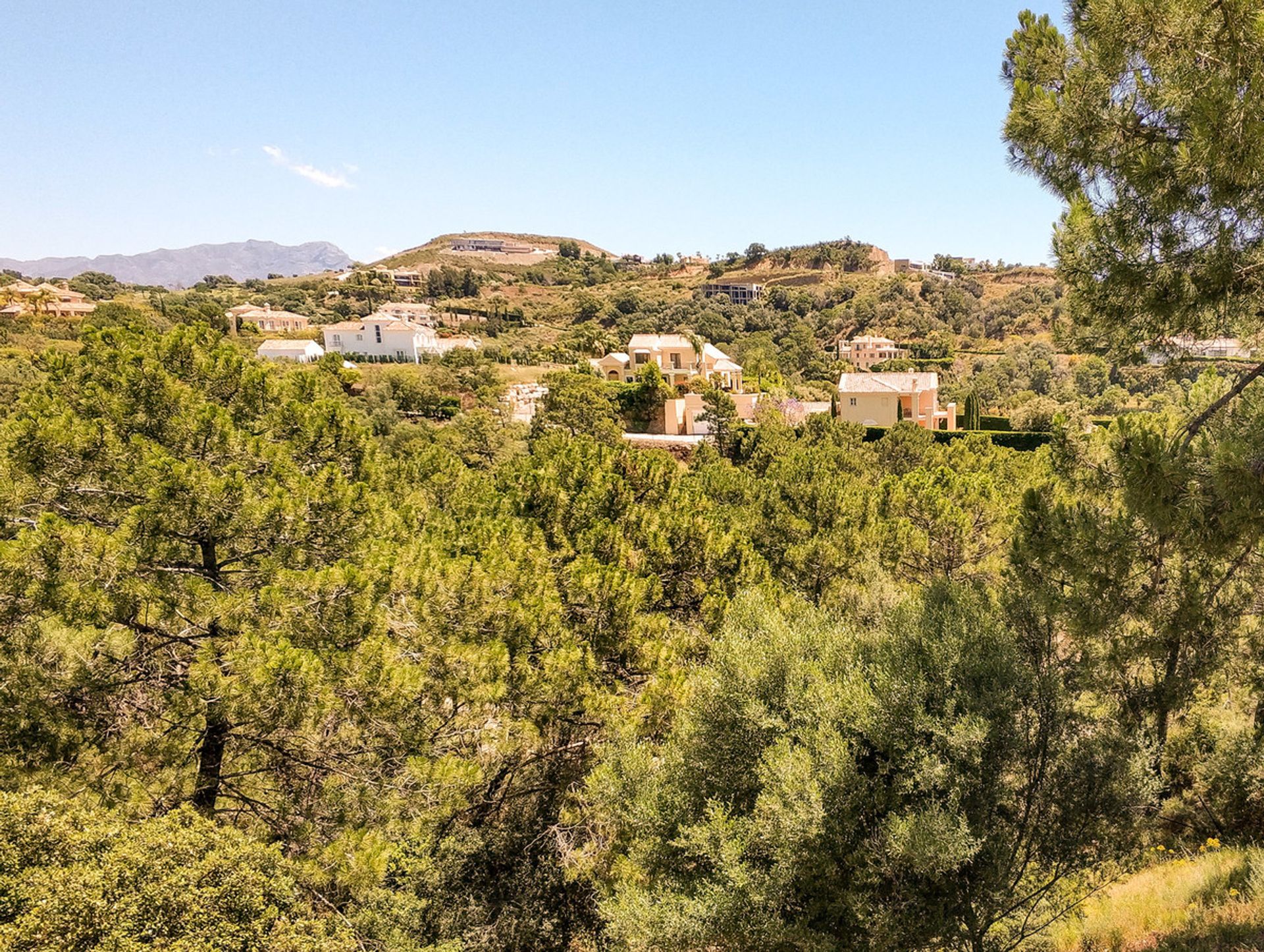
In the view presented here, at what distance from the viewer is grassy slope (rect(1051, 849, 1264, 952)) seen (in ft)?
18.9

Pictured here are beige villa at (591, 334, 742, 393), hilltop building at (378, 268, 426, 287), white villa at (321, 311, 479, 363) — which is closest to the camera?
beige villa at (591, 334, 742, 393)

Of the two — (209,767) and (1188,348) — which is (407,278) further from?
(1188,348)

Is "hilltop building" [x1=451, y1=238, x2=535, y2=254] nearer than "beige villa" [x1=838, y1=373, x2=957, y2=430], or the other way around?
"beige villa" [x1=838, y1=373, x2=957, y2=430]

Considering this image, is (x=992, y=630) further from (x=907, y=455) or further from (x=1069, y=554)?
(x=907, y=455)

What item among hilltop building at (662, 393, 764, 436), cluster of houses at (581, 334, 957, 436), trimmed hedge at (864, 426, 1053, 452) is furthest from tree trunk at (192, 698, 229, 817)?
trimmed hedge at (864, 426, 1053, 452)

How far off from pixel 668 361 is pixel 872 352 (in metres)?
25.9

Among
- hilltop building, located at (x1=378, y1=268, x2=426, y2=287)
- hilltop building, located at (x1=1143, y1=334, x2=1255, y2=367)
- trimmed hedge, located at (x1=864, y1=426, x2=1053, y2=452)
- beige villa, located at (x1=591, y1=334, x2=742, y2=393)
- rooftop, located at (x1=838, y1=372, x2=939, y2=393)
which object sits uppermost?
hilltop building, located at (x1=378, y1=268, x2=426, y2=287)

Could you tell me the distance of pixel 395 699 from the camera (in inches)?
246

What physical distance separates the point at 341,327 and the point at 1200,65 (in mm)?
61959

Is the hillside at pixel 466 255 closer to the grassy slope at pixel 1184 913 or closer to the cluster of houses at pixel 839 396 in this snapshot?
the cluster of houses at pixel 839 396

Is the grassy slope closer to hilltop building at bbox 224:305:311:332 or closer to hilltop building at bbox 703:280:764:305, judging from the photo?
hilltop building at bbox 224:305:311:332

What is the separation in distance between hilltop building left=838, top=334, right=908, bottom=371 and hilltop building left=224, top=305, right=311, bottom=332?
188 ft

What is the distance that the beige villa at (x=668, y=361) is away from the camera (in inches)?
1921

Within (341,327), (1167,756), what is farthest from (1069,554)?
(341,327)
